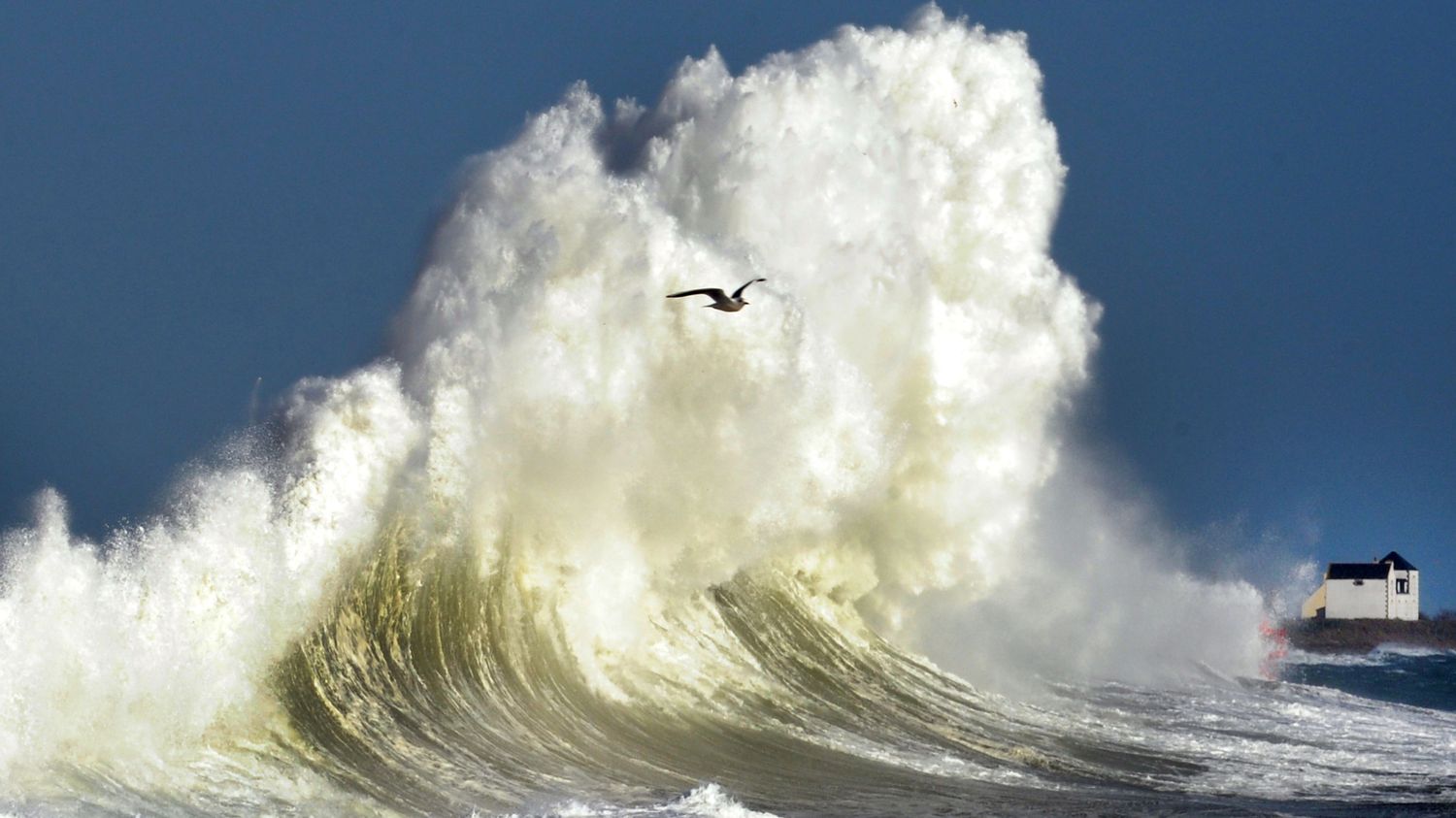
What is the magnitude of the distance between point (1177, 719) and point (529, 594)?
9448 millimetres

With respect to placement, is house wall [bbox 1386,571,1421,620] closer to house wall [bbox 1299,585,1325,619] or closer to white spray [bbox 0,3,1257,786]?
house wall [bbox 1299,585,1325,619]

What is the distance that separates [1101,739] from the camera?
21.7 metres

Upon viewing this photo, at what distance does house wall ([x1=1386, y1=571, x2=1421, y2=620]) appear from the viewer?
65812 millimetres

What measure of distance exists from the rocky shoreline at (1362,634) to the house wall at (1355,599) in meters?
1.87

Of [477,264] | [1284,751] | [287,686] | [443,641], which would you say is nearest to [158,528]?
[287,686]

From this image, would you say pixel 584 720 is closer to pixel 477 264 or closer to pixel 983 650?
pixel 477 264

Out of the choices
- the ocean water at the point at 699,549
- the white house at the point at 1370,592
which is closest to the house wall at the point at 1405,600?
the white house at the point at 1370,592

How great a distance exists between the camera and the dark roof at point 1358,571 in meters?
67.0

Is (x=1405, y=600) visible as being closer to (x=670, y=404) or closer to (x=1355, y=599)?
(x=1355, y=599)

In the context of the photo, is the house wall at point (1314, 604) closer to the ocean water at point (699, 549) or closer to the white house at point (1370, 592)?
the white house at point (1370, 592)

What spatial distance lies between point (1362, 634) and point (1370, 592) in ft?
20.6

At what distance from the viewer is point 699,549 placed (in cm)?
2267

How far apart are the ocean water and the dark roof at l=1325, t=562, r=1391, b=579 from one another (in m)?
36.4

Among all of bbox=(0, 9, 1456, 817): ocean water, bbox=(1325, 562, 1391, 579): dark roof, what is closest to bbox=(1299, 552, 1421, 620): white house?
bbox=(1325, 562, 1391, 579): dark roof
